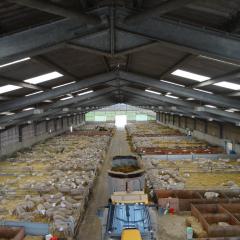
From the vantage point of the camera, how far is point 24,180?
54.7 feet

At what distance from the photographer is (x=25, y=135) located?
29.5m

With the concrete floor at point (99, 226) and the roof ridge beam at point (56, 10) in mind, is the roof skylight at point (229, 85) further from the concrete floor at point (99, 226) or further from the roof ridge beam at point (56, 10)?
the roof ridge beam at point (56, 10)

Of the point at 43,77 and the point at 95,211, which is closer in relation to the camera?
the point at 43,77

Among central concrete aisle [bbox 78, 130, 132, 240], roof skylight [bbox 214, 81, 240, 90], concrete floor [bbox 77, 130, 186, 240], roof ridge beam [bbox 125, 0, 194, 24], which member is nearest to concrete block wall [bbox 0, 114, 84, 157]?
central concrete aisle [bbox 78, 130, 132, 240]

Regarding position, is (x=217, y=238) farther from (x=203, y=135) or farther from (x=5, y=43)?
(x=203, y=135)

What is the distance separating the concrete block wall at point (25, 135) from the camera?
2416 centimetres

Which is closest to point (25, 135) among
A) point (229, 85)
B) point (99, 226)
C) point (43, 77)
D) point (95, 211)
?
point (95, 211)

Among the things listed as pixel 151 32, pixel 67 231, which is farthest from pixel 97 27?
pixel 67 231

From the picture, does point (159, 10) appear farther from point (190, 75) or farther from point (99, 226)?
point (99, 226)

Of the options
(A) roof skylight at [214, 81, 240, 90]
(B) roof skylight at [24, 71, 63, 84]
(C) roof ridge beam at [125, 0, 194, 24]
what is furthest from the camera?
(A) roof skylight at [214, 81, 240, 90]

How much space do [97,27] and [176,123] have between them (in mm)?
42254

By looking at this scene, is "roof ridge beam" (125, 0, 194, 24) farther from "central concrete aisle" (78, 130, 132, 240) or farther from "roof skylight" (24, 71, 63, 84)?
"central concrete aisle" (78, 130, 132, 240)

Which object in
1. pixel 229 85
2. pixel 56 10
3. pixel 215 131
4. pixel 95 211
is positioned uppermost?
pixel 56 10

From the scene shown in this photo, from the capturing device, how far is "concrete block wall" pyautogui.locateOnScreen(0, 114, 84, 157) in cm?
2416
